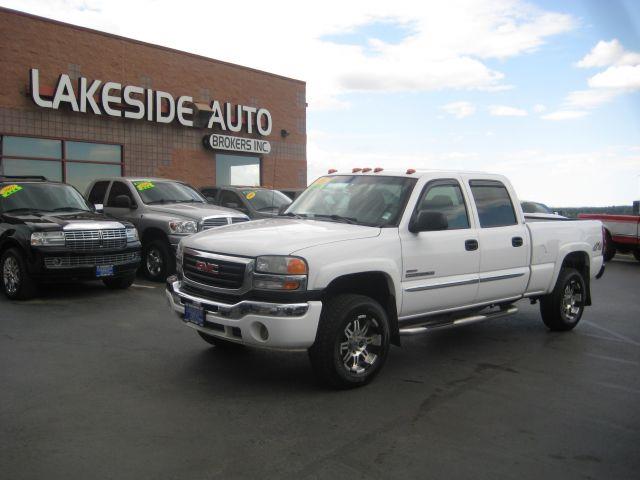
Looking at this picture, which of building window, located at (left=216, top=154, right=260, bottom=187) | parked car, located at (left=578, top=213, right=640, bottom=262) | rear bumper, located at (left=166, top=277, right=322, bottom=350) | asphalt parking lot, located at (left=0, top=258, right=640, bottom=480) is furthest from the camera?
building window, located at (left=216, top=154, right=260, bottom=187)

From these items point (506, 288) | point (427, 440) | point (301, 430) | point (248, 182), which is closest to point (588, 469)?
→ point (427, 440)

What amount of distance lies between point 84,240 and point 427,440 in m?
6.48

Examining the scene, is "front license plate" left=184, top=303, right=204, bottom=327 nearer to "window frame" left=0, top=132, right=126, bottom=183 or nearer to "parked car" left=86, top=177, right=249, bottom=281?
"parked car" left=86, top=177, right=249, bottom=281

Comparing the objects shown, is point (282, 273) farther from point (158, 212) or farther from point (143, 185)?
point (143, 185)

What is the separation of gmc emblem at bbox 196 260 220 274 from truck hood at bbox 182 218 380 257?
0.12m

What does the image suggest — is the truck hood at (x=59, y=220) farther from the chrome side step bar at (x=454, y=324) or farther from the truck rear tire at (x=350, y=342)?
the chrome side step bar at (x=454, y=324)

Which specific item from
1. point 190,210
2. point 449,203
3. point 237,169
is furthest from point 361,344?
point 237,169

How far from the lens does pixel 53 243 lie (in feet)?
28.5

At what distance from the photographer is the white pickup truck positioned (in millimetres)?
4789

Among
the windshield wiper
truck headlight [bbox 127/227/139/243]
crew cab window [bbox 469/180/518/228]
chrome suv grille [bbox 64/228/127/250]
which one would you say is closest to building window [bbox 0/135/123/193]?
truck headlight [bbox 127/227/139/243]

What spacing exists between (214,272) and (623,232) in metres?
13.7

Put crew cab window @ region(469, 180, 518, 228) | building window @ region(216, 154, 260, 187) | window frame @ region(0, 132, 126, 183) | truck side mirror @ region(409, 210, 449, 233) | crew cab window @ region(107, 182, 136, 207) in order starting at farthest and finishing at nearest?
1. building window @ region(216, 154, 260, 187)
2. window frame @ region(0, 132, 126, 183)
3. crew cab window @ region(107, 182, 136, 207)
4. crew cab window @ region(469, 180, 518, 228)
5. truck side mirror @ region(409, 210, 449, 233)

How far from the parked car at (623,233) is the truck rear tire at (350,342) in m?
12.6

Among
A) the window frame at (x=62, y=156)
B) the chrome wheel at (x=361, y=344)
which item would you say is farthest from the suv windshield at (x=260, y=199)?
the chrome wheel at (x=361, y=344)
